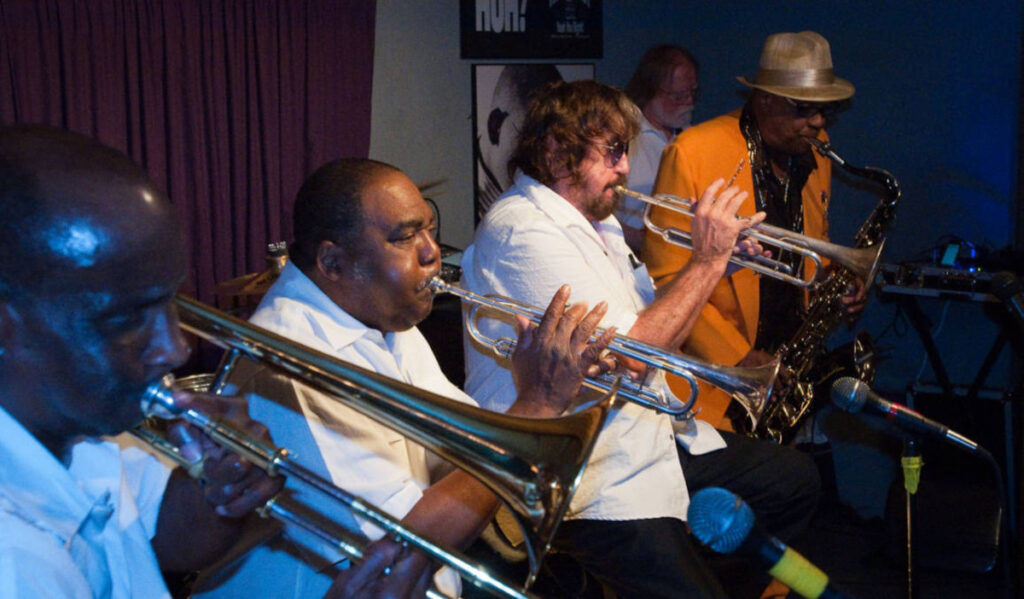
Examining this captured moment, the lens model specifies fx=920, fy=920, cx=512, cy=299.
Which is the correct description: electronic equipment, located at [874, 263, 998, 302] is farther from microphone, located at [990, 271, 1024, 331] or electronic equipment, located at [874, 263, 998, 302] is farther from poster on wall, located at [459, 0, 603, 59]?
microphone, located at [990, 271, 1024, 331]

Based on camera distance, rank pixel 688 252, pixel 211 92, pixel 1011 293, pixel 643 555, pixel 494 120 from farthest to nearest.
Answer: pixel 494 120 < pixel 211 92 < pixel 688 252 < pixel 643 555 < pixel 1011 293

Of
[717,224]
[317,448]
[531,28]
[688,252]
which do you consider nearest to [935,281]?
[688,252]

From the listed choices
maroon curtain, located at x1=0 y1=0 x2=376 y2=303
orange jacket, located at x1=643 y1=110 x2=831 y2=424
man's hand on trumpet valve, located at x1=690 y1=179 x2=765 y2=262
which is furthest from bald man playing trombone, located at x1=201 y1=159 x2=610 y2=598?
maroon curtain, located at x1=0 y1=0 x2=376 y2=303

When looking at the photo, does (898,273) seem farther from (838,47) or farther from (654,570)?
(654,570)

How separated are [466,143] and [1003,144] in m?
3.23

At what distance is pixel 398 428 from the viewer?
1.56m

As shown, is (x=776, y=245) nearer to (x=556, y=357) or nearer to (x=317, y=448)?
(x=556, y=357)

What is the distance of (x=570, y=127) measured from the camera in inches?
109

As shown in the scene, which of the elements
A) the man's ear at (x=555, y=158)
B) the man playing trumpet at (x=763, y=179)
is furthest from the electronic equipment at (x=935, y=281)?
the man's ear at (x=555, y=158)

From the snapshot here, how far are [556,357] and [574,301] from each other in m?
0.47

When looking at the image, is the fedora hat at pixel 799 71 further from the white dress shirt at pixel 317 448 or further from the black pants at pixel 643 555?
the white dress shirt at pixel 317 448

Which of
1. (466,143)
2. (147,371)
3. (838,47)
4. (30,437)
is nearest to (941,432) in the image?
(147,371)

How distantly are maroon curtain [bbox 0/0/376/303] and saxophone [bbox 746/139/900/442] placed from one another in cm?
240

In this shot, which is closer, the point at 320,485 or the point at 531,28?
the point at 320,485
